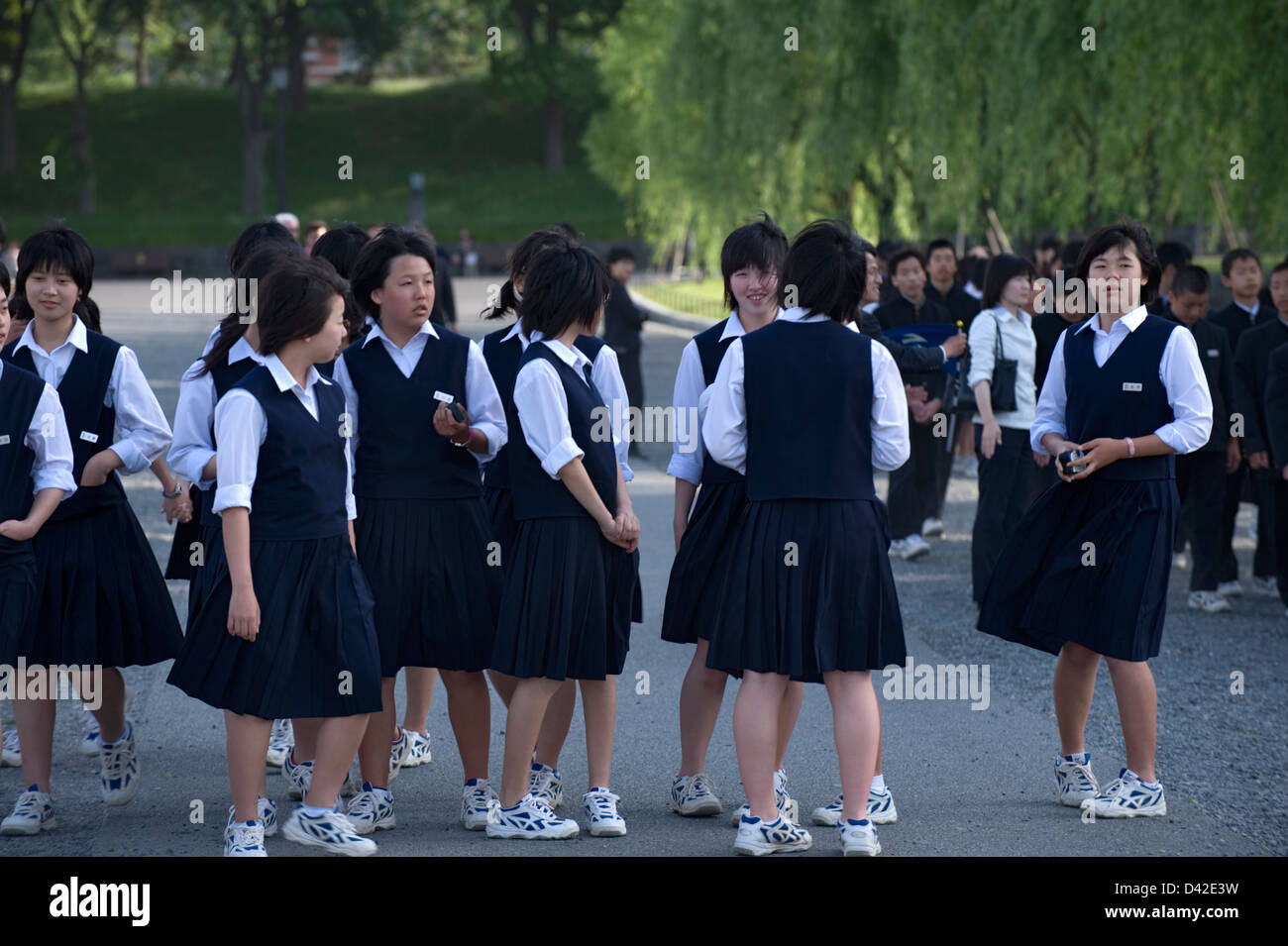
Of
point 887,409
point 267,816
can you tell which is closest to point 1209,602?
point 887,409

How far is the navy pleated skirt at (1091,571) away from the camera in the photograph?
5234mm

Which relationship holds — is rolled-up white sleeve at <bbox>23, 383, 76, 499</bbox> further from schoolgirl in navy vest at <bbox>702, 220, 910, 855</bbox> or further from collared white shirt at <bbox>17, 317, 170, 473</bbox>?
schoolgirl in navy vest at <bbox>702, 220, 910, 855</bbox>

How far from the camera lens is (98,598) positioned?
532cm

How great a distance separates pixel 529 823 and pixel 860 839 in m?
1.02

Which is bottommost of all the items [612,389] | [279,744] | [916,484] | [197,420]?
[279,744]

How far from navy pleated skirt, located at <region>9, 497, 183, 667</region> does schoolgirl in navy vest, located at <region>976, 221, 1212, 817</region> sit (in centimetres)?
282

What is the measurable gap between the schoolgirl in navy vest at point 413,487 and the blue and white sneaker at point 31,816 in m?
0.99

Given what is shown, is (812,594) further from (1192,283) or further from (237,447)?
(1192,283)

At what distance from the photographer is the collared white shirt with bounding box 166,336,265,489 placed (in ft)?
16.5

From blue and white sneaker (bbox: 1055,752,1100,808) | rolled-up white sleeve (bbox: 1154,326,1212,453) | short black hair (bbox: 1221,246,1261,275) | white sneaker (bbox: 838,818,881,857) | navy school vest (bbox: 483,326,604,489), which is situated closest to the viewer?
white sneaker (bbox: 838,818,881,857)

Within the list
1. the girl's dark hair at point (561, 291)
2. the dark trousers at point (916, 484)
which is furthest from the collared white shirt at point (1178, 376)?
the dark trousers at point (916, 484)

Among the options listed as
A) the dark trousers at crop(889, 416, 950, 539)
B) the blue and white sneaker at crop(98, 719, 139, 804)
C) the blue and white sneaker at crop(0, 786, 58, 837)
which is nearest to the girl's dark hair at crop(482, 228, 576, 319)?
the blue and white sneaker at crop(98, 719, 139, 804)
